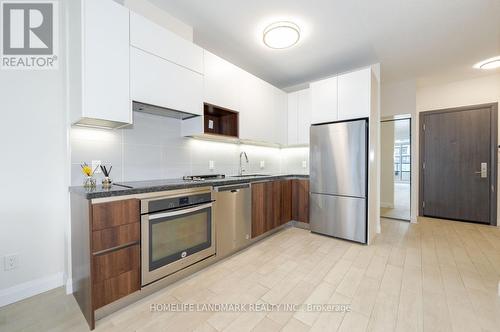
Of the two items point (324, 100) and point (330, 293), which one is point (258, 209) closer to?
point (330, 293)

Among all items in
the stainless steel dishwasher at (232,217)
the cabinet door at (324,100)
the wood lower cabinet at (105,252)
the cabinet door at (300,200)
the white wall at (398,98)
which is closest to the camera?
the wood lower cabinet at (105,252)

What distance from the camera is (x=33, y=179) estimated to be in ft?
6.06

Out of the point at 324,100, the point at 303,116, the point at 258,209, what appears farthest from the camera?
the point at 303,116

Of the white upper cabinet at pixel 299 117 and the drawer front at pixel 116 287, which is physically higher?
the white upper cabinet at pixel 299 117

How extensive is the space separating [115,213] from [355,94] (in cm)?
312

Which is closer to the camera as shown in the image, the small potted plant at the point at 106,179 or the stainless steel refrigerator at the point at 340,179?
the small potted plant at the point at 106,179

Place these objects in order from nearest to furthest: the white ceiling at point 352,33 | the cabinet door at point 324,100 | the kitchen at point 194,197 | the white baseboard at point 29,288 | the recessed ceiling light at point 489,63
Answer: the kitchen at point 194,197 → the white baseboard at point 29,288 → the white ceiling at point 352,33 → the cabinet door at point 324,100 → the recessed ceiling light at point 489,63

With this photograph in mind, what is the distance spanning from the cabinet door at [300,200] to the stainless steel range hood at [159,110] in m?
2.07

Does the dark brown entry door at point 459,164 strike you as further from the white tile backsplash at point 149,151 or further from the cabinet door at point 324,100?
the white tile backsplash at point 149,151

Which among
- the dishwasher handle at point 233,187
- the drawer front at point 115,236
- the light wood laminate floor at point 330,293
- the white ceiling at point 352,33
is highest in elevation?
the white ceiling at point 352,33

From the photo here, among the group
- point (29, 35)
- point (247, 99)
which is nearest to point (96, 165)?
point (29, 35)

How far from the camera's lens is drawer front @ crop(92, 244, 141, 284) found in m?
1.47

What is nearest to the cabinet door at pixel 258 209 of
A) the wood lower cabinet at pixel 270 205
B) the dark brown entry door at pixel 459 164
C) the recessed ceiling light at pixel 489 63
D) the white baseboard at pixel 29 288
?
the wood lower cabinet at pixel 270 205

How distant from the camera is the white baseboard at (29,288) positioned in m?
1.72
